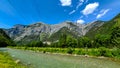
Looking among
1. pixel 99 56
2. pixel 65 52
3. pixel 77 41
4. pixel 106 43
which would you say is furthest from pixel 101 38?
pixel 99 56

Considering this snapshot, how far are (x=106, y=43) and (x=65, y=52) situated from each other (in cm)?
4157

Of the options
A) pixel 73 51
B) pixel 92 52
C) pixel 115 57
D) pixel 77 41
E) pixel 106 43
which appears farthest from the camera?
pixel 77 41

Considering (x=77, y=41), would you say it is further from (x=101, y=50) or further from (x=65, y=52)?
(x=101, y=50)

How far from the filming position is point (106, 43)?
13075cm

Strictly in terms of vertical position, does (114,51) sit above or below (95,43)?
below

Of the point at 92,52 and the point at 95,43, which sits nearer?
the point at 92,52

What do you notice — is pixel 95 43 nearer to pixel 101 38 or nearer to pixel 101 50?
pixel 101 38

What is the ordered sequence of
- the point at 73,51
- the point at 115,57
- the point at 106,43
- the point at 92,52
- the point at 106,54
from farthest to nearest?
the point at 106,43 → the point at 73,51 → the point at 92,52 → the point at 106,54 → the point at 115,57

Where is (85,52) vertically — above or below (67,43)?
below

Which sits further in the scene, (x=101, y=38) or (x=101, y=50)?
(x=101, y=38)

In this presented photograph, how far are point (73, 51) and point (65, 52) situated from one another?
687cm

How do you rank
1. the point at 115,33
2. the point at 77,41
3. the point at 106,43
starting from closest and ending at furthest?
1. the point at 115,33
2. the point at 106,43
3. the point at 77,41

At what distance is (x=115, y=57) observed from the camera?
218ft

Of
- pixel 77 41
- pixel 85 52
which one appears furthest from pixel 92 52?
pixel 77 41
